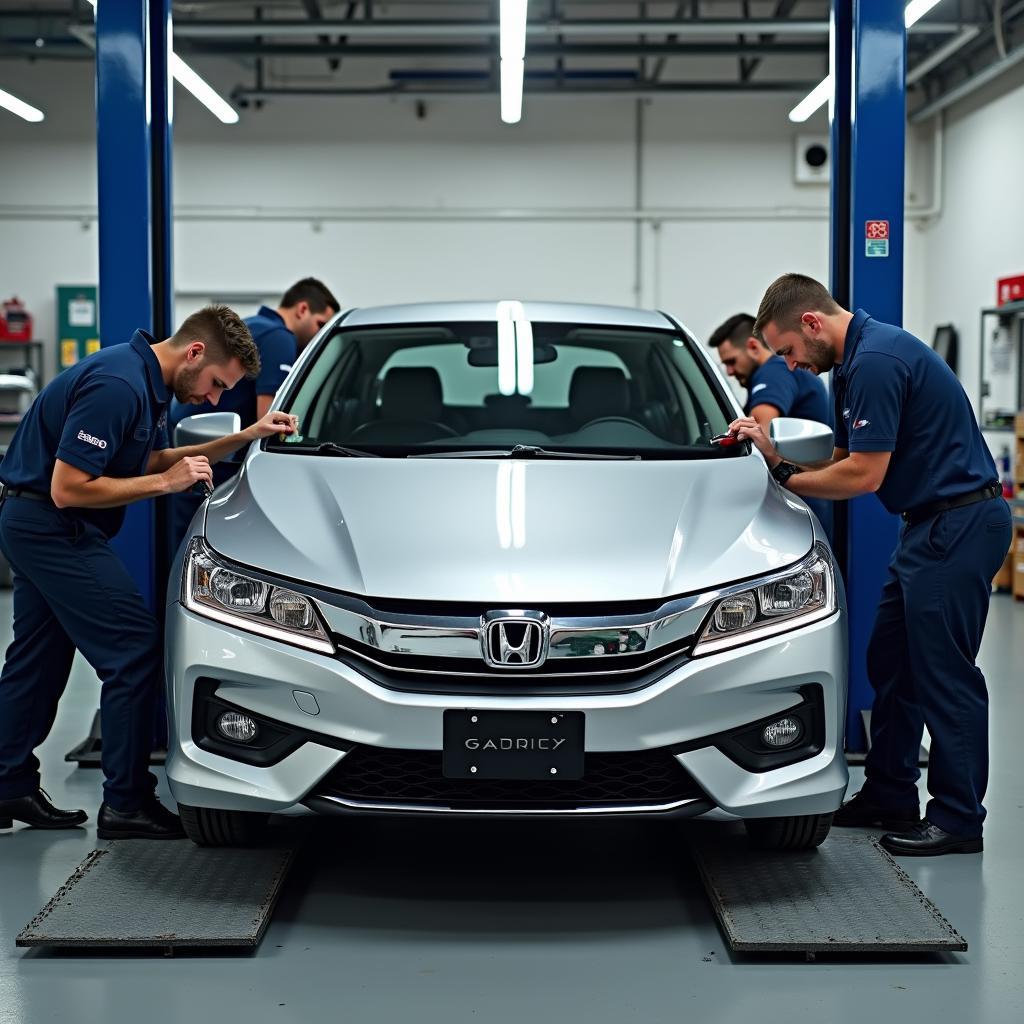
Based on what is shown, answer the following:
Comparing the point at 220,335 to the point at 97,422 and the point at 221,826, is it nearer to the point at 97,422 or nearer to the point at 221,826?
the point at 97,422

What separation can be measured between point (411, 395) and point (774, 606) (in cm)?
148

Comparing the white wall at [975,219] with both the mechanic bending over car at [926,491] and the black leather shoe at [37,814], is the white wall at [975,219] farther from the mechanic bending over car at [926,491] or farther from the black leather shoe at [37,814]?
the black leather shoe at [37,814]

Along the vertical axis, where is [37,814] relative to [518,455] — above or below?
below

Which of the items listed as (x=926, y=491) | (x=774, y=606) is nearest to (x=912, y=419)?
(x=926, y=491)

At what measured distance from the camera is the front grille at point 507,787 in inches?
111

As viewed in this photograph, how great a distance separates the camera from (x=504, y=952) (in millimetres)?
2850

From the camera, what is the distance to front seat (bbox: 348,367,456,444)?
12.4 feet

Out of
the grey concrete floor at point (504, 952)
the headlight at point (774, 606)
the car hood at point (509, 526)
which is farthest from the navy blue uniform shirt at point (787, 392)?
the headlight at point (774, 606)

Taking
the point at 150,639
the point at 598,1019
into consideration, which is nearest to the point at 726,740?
the point at 598,1019

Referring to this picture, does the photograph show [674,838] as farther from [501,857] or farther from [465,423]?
[465,423]

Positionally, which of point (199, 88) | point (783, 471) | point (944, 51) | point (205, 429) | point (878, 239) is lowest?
point (783, 471)

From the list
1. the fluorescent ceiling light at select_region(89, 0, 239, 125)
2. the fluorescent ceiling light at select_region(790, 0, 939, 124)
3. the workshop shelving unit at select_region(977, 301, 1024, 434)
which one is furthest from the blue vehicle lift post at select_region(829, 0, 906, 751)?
the workshop shelving unit at select_region(977, 301, 1024, 434)

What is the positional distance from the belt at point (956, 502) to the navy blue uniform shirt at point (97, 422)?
200cm

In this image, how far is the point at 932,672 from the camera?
3508mm
